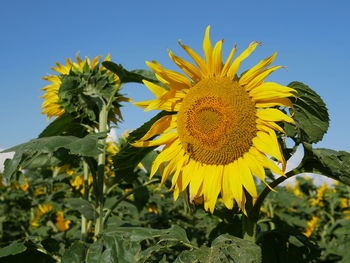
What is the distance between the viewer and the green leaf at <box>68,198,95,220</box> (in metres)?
2.26

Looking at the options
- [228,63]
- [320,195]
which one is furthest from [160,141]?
[320,195]

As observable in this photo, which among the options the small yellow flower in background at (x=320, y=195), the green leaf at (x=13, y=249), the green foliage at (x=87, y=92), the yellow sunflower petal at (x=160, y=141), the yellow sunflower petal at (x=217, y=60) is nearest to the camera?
the yellow sunflower petal at (x=217, y=60)

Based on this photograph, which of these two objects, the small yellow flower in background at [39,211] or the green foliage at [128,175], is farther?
the small yellow flower in background at [39,211]

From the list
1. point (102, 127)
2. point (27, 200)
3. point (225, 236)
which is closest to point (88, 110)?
point (102, 127)

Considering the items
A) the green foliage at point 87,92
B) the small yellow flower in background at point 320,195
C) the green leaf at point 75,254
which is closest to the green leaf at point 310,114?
the green leaf at point 75,254

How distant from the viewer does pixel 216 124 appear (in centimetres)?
176

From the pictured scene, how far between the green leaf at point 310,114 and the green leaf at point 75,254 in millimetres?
1094

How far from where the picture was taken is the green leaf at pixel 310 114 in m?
1.63

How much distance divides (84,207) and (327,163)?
1.34m

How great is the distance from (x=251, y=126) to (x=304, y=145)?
22 cm

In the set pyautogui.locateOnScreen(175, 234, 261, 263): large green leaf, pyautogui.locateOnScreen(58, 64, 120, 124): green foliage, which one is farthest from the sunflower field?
pyautogui.locateOnScreen(58, 64, 120, 124): green foliage

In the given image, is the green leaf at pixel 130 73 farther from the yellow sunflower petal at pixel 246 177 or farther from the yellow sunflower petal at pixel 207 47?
the yellow sunflower petal at pixel 246 177

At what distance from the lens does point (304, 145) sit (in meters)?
1.60

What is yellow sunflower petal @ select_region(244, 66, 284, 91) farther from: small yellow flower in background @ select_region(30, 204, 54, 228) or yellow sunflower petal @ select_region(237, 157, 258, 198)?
small yellow flower in background @ select_region(30, 204, 54, 228)
